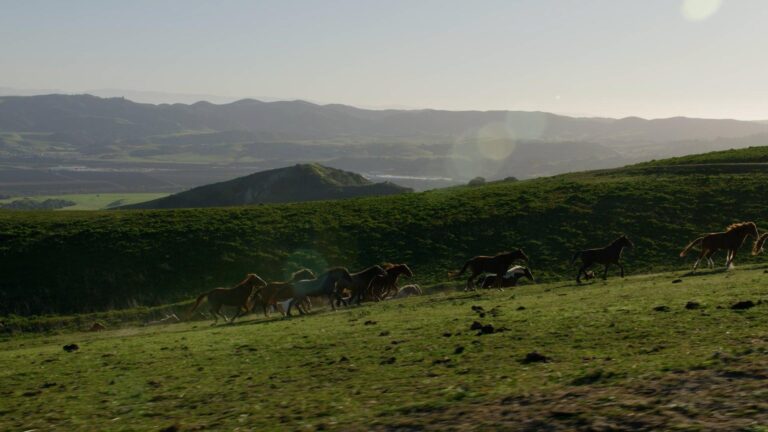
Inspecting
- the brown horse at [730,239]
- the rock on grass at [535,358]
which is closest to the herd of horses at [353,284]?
the brown horse at [730,239]

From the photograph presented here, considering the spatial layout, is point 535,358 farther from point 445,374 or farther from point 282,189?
point 282,189

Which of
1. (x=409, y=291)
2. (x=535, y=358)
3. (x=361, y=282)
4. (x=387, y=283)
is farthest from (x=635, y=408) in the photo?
(x=409, y=291)

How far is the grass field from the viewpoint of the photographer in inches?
362

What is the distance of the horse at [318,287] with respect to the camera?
2903cm

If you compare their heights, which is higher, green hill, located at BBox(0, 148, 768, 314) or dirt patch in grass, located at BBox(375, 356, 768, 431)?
dirt patch in grass, located at BBox(375, 356, 768, 431)

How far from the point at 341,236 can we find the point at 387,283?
781 inches

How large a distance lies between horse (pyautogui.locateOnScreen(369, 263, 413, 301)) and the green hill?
915 centimetres

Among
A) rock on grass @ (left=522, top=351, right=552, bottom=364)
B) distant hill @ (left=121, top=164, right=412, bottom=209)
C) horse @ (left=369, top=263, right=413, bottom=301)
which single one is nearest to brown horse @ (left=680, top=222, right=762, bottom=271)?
horse @ (left=369, top=263, right=413, bottom=301)

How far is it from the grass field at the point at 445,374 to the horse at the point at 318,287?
696 cm

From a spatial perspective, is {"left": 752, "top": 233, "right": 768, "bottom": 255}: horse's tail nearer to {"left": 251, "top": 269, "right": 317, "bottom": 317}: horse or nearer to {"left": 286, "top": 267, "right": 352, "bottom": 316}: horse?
{"left": 286, "top": 267, "right": 352, "bottom": 316}: horse

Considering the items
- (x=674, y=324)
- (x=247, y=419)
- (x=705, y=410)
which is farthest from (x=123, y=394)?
(x=674, y=324)

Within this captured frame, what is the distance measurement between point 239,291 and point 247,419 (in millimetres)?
19223

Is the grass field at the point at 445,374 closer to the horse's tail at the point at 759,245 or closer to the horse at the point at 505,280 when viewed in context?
the horse's tail at the point at 759,245

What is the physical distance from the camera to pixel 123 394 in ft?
44.2
